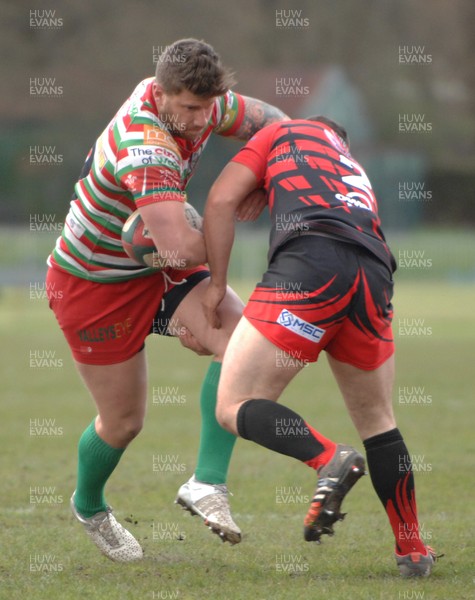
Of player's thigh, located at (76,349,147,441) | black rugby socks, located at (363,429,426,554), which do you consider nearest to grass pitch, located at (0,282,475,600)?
black rugby socks, located at (363,429,426,554)

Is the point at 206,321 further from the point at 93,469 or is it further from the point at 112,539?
the point at 112,539

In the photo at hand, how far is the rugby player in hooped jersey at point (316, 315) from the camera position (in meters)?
4.52

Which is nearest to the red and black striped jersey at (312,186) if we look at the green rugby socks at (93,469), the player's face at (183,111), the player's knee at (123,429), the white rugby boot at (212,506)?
the player's face at (183,111)

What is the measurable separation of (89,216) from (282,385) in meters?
1.36

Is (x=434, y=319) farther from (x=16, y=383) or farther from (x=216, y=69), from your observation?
(x=216, y=69)

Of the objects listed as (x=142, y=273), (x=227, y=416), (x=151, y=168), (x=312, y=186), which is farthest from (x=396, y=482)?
(x=151, y=168)

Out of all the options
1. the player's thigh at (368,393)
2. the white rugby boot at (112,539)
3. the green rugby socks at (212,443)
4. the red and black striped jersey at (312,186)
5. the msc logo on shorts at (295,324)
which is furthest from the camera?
the white rugby boot at (112,539)

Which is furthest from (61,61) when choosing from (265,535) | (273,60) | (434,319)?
(265,535)

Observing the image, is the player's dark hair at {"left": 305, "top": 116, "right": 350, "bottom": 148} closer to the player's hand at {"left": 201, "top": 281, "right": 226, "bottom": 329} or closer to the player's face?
the player's face

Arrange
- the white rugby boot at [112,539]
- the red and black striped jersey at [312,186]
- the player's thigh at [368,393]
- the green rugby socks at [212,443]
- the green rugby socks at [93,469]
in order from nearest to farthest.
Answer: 1. the red and black striped jersey at [312,186]
2. the player's thigh at [368,393]
3. the green rugby socks at [212,443]
4. the white rugby boot at [112,539]
5. the green rugby socks at [93,469]

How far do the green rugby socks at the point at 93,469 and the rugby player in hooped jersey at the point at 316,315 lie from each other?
3.63ft

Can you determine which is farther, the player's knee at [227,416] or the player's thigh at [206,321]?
the player's thigh at [206,321]

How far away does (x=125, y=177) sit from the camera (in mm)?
4953

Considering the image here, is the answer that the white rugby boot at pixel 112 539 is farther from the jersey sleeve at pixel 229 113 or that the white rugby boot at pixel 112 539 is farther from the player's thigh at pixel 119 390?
the jersey sleeve at pixel 229 113
